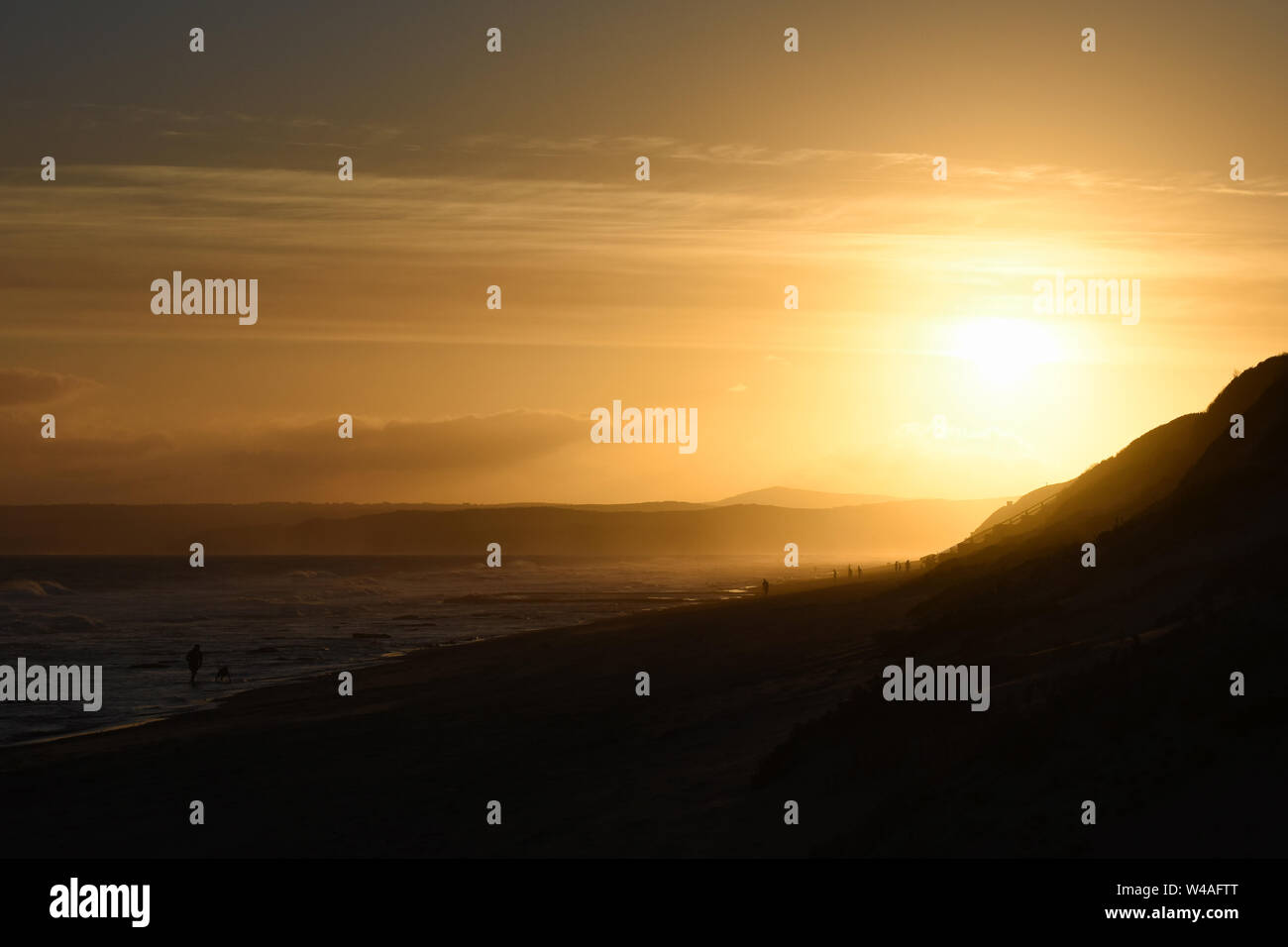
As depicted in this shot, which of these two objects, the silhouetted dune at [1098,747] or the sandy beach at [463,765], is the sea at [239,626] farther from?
the silhouetted dune at [1098,747]

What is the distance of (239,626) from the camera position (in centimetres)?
6862

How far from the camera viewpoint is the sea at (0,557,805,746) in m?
35.2

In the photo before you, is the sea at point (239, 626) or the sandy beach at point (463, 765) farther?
the sea at point (239, 626)

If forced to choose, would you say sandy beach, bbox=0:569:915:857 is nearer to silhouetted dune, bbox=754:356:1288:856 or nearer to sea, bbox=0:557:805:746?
silhouetted dune, bbox=754:356:1288:856

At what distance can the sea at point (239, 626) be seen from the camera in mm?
35219

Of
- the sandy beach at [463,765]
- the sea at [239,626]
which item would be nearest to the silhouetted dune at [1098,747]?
the sandy beach at [463,765]

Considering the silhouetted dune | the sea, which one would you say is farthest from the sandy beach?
the sea

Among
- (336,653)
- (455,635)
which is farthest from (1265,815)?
(455,635)

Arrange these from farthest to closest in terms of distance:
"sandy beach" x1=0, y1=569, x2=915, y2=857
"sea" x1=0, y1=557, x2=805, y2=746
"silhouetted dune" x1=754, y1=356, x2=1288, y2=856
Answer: "sea" x1=0, y1=557, x2=805, y2=746 → "sandy beach" x1=0, y1=569, x2=915, y2=857 → "silhouetted dune" x1=754, y1=356, x2=1288, y2=856

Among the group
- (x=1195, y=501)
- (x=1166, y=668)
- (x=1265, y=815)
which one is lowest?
(x=1265, y=815)
